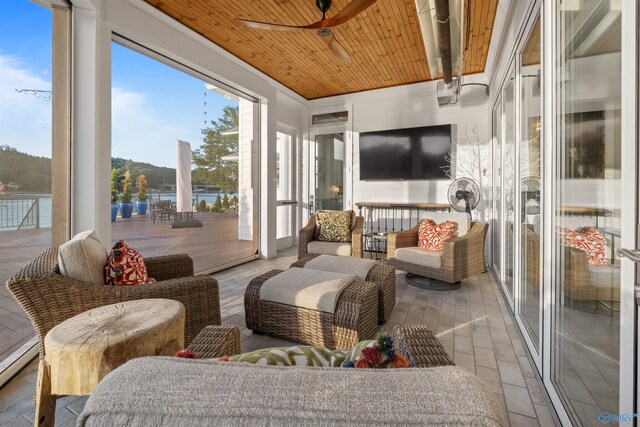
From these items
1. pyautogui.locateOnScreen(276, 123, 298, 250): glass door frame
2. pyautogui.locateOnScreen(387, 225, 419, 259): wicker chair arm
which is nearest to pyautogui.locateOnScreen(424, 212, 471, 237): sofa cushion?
pyautogui.locateOnScreen(387, 225, 419, 259): wicker chair arm

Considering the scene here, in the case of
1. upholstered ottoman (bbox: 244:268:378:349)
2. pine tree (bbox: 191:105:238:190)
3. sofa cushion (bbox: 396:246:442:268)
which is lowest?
upholstered ottoman (bbox: 244:268:378:349)

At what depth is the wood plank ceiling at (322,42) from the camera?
10.6ft

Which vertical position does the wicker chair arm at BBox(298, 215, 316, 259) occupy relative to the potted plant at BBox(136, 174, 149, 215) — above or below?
below

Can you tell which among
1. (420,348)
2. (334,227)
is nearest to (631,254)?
(420,348)

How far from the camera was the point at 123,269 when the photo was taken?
6.05ft

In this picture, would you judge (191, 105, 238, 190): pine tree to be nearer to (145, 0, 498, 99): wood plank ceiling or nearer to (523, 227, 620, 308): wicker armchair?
(145, 0, 498, 99): wood plank ceiling

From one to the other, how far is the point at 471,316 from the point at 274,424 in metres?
2.87

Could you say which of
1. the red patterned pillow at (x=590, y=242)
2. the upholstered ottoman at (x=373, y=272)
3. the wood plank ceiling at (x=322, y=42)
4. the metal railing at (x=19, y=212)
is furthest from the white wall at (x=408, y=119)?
the metal railing at (x=19, y=212)

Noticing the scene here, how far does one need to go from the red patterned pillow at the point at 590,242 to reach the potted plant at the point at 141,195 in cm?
375

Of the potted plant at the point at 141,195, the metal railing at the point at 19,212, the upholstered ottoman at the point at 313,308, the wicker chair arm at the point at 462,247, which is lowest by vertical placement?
the upholstered ottoman at the point at 313,308

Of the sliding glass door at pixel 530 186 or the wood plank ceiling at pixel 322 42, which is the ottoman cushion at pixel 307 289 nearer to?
the sliding glass door at pixel 530 186

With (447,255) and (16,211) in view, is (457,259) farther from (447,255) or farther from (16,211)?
(16,211)

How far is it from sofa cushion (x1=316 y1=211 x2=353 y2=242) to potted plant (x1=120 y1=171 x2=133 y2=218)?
234 cm

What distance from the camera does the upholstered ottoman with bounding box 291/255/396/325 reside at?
102 inches
